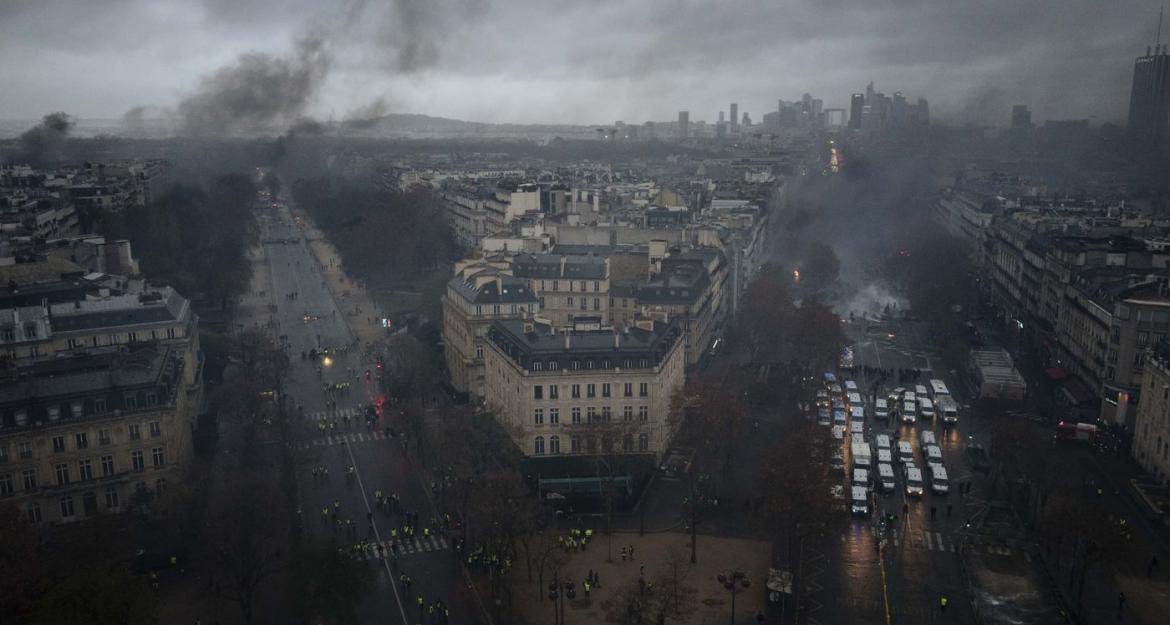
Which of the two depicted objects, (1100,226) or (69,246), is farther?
(1100,226)

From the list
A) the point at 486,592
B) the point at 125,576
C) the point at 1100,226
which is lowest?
the point at 486,592

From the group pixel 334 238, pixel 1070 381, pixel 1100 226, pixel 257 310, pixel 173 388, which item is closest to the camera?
pixel 173 388

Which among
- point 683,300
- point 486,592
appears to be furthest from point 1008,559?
point 683,300

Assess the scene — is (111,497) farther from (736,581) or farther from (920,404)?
(920,404)

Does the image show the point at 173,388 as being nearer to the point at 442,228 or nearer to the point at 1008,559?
the point at 1008,559

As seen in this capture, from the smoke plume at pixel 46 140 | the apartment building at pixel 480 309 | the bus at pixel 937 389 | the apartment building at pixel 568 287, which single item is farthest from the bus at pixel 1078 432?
the smoke plume at pixel 46 140

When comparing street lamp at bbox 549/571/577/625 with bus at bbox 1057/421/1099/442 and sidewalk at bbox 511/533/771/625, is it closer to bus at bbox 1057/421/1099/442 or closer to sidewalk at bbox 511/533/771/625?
sidewalk at bbox 511/533/771/625
